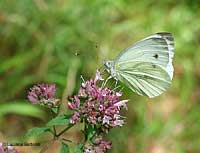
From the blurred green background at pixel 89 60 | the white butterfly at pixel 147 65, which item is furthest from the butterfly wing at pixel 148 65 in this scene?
the blurred green background at pixel 89 60

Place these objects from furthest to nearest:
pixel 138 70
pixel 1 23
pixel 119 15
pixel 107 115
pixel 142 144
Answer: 1. pixel 119 15
2. pixel 1 23
3. pixel 142 144
4. pixel 138 70
5. pixel 107 115

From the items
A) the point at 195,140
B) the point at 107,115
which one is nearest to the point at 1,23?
the point at 195,140

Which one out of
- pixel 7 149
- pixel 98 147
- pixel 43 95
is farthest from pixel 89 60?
pixel 98 147

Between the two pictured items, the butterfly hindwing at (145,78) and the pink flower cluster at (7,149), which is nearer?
the pink flower cluster at (7,149)

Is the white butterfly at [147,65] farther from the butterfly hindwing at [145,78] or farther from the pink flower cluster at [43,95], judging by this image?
the pink flower cluster at [43,95]

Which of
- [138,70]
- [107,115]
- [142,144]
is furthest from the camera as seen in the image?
[142,144]

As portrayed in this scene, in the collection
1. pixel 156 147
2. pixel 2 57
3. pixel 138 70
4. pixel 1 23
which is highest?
pixel 1 23

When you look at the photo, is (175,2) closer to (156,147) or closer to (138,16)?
(138,16)

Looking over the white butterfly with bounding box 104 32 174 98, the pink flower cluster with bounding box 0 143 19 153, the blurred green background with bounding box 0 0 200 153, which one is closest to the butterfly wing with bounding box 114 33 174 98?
the white butterfly with bounding box 104 32 174 98
